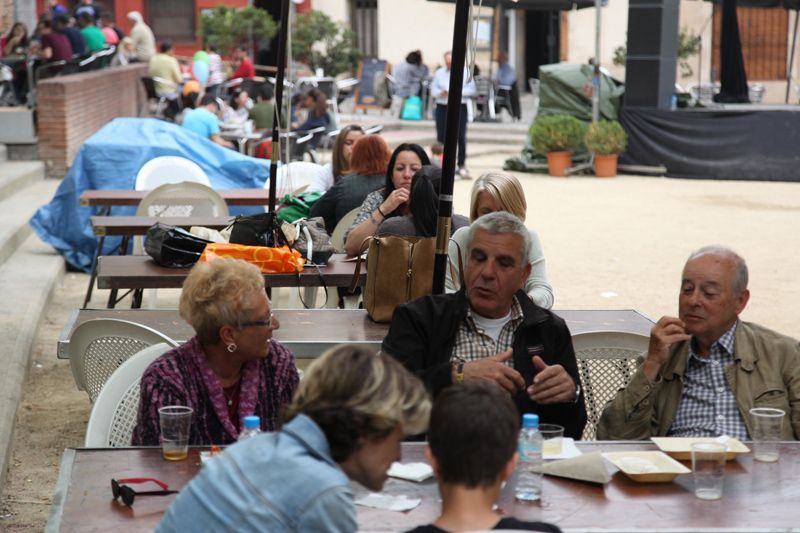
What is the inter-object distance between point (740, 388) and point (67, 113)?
13.7 metres

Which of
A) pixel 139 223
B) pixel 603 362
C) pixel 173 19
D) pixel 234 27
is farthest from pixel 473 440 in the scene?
pixel 173 19

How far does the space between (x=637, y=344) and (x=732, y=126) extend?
15.4m

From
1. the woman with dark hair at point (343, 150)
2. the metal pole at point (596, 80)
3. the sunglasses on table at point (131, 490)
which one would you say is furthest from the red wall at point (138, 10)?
the sunglasses on table at point (131, 490)

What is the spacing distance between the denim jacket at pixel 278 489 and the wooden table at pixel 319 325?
258 cm

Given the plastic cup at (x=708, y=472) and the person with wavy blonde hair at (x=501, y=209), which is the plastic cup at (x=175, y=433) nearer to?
the plastic cup at (x=708, y=472)

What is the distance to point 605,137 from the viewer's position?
19391mm

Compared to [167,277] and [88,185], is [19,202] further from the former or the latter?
[167,277]

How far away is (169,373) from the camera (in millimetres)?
3561

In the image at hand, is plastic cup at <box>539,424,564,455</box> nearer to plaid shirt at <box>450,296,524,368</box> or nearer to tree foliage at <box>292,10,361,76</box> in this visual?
plaid shirt at <box>450,296,524,368</box>

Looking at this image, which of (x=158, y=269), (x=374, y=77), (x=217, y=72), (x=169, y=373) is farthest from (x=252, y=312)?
(x=374, y=77)

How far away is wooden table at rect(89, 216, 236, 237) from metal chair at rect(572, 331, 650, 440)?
3.50 metres

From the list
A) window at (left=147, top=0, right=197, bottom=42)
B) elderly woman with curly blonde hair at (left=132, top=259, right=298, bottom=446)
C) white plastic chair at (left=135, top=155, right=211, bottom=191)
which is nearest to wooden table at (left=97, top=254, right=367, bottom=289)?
elderly woman with curly blonde hair at (left=132, top=259, right=298, bottom=446)

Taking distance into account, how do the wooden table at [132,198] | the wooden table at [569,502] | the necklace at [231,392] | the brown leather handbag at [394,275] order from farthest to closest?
the wooden table at [132,198]
the brown leather handbag at [394,275]
the necklace at [231,392]
the wooden table at [569,502]

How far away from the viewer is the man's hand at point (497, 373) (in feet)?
12.5
